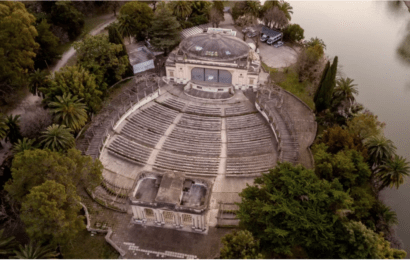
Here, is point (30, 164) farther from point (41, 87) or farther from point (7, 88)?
point (7, 88)

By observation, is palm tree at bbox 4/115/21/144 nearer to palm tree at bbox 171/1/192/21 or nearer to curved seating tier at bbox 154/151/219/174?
curved seating tier at bbox 154/151/219/174

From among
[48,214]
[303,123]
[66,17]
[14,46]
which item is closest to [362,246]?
[303,123]

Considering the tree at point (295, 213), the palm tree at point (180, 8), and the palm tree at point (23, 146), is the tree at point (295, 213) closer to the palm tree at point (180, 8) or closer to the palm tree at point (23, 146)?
the palm tree at point (23, 146)

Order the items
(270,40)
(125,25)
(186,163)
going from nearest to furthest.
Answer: (186,163) → (125,25) → (270,40)

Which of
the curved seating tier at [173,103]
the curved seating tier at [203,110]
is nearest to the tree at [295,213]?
the curved seating tier at [203,110]

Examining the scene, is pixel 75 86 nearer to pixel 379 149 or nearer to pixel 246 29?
pixel 379 149

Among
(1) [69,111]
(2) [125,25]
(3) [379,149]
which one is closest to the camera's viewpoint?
(3) [379,149]

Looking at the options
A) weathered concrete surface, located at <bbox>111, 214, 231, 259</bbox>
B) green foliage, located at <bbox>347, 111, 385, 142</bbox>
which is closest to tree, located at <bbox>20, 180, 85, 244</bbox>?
weathered concrete surface, located at <bbox>111, 214, 231, 259</bbox>
